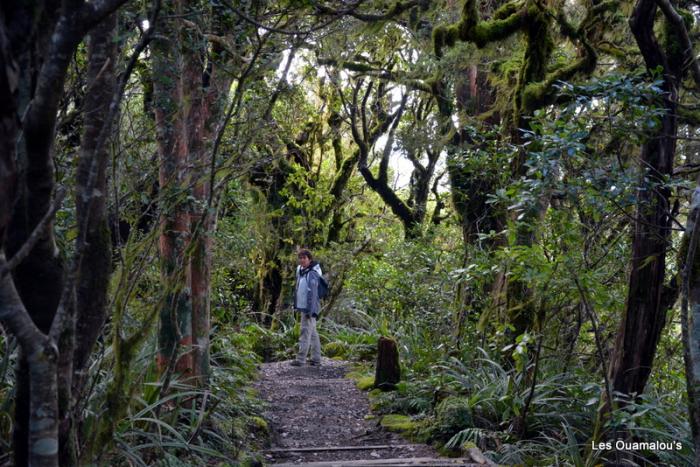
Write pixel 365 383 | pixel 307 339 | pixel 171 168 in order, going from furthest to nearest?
1. pixel 307 339
2. pixel 365 383
3. pixel 171 168

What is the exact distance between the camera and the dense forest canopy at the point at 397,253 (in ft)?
9.75

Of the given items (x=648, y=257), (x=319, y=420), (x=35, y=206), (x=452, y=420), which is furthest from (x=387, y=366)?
(x=35, y=206)

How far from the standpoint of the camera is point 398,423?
757cm

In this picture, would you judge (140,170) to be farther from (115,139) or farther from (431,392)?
(431,392)

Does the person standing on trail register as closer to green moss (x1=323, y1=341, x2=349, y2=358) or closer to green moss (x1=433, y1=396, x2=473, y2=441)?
green moss (x1=323, y1=341, x2=349, y2=358)

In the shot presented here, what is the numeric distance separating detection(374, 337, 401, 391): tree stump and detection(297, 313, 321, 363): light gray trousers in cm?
228

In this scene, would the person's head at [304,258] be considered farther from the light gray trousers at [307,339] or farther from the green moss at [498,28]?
the green moss at [498,28]

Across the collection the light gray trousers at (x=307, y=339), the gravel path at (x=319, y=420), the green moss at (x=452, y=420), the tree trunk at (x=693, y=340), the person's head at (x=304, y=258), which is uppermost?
the person's head at (x=304, y=258)

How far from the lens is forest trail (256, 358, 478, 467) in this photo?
645 centimetres

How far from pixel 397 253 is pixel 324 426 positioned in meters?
6.00

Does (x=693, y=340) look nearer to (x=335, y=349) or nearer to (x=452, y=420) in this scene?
(x=452, y=420)

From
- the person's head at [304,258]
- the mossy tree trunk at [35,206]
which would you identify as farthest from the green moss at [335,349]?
the mossy tree trunk at [35,206]

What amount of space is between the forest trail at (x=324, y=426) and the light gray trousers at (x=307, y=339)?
0.84 ft

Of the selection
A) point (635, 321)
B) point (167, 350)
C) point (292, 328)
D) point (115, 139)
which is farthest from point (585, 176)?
point (292, 328)
